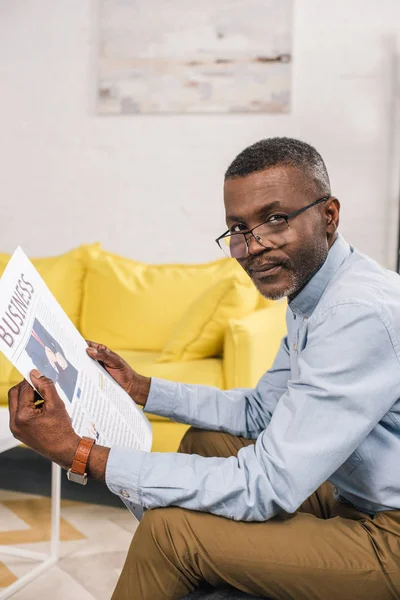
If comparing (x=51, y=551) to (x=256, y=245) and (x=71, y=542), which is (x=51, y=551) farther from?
(x=256, y=245)

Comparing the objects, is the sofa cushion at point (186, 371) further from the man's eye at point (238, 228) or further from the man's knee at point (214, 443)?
the man's eye at point (238, 228)

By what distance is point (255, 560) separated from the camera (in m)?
0.91

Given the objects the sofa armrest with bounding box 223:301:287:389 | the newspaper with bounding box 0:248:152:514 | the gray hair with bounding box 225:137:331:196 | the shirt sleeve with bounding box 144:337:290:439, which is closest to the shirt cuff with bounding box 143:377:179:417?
→ the shirt sleeve with bounding box 144:337:290:439

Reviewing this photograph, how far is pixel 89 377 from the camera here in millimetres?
1168

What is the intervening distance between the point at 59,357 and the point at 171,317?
70.5 inches

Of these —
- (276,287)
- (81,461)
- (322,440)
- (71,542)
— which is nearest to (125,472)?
(81,461)

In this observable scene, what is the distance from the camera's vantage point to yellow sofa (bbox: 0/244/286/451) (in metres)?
2.21

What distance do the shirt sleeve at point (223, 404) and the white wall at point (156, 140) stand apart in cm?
195

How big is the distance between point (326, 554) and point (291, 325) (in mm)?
487

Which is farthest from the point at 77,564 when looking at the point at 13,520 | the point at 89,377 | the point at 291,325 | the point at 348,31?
the point at 348,31

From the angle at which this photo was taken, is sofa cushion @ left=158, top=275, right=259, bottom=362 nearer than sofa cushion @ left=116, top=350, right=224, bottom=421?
No

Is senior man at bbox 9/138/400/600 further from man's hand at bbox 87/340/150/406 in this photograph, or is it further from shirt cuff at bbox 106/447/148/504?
man's hand at bbox 87/340/150/406

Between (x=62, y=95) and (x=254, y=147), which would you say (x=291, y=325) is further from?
(x=62, y=95)

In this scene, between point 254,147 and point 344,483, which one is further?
point 254,147
